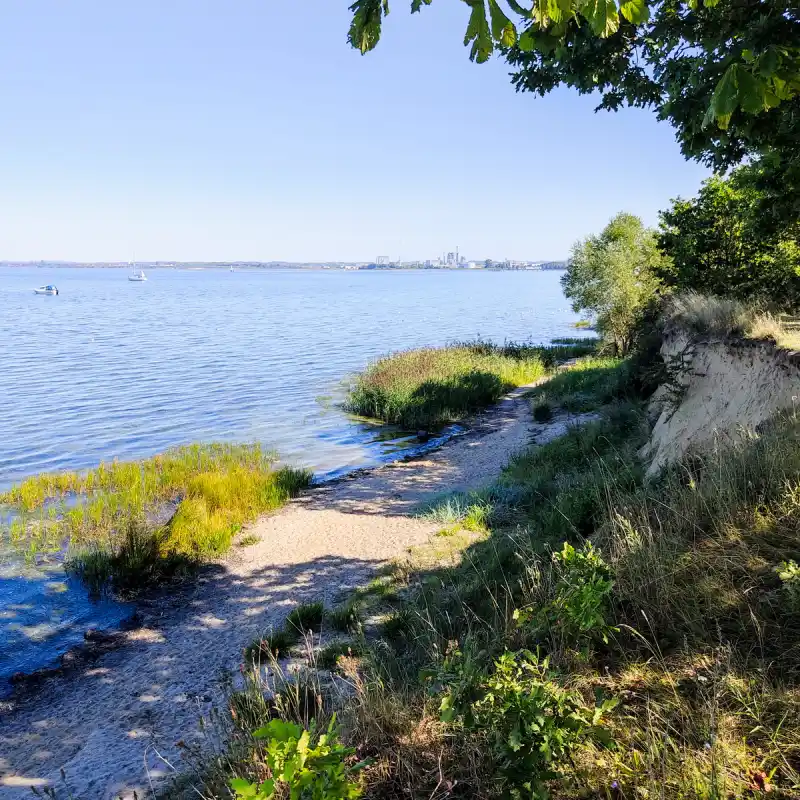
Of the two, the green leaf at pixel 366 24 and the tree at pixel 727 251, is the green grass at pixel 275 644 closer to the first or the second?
the green leaf at pixel 366 24

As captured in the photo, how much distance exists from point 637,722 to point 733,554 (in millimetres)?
1767

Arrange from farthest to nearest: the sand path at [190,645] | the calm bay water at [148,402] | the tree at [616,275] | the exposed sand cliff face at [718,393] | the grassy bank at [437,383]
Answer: the tree at [616,275]
the grassy bank at [437,383]
the calm bay water at [148,402]
the exposed sand cliff face at [718,393]
the sand path at [190,645]

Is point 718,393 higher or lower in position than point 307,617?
higher

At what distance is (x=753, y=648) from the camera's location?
10.9 ft

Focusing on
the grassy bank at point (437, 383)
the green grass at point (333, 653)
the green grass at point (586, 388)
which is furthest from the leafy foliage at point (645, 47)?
the grassy bank at point (437, 383)

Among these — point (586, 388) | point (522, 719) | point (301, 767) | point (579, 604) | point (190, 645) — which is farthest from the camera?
point (586, 388)

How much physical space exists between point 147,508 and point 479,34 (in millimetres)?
13792

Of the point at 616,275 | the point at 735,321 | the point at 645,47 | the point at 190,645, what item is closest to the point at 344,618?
the point at 190,645

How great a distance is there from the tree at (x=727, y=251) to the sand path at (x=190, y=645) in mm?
8067

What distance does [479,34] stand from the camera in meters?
2.34

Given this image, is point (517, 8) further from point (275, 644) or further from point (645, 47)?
point (645, 47)

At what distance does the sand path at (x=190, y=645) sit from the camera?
586 centimetres

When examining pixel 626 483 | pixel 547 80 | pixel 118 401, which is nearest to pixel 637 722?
pixel 626 483

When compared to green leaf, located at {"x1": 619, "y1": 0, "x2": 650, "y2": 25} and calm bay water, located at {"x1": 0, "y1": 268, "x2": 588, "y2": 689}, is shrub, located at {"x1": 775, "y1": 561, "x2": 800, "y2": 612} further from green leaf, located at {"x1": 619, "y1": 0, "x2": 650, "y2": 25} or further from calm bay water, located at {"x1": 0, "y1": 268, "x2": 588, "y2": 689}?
calm bay water, located at {"x1": 0, "y1": 268, "x2": 588, "y2": 689}
